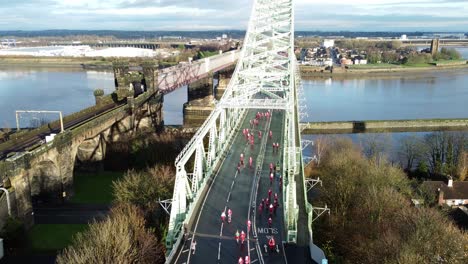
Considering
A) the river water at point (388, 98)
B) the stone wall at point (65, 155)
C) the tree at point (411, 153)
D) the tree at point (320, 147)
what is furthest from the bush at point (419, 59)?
the stone wall at point (65, 155)

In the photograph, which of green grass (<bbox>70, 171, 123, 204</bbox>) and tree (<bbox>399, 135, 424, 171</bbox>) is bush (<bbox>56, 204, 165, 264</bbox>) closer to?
green grass (<bbox>70, 171, 123, 204</bbox>)

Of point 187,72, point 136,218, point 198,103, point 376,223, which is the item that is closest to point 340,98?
point 187,72

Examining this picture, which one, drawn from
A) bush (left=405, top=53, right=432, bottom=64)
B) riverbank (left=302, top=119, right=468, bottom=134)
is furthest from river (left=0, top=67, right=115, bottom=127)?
bush (left=405, top=53, right=432, bottom=64)

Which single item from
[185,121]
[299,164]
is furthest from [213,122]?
[185,121]

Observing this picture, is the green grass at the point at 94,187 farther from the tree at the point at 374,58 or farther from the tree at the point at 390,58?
the tree at the point at 390,58

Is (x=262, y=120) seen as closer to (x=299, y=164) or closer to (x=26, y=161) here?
(x=299, y=164)
